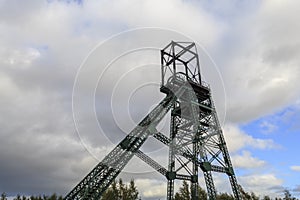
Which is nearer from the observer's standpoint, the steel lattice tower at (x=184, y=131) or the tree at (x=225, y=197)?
the steel lattice tower at (x=184, y=131)

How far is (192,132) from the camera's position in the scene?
144ft

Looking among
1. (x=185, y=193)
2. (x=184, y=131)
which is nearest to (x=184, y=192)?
(x=185, y=193)

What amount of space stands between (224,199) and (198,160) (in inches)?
1499

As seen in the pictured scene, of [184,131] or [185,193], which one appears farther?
[185,193]

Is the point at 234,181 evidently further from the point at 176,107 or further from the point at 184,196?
the point at 184,196

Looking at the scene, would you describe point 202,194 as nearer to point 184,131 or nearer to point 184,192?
point 184,192

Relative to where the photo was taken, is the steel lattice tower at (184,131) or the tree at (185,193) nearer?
the steel lattice tower at (184,131)

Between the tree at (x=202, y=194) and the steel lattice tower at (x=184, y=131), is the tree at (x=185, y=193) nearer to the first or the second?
the tree at (x=202, y=194)

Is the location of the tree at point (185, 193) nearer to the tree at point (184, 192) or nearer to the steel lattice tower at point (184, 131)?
the tree at point (184, 192)

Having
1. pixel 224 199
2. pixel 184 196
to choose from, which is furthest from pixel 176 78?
pixel 224 199

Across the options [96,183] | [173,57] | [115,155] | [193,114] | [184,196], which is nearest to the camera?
[96,183]

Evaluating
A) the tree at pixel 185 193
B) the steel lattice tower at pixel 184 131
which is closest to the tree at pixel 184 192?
the tree at pixel 185 193

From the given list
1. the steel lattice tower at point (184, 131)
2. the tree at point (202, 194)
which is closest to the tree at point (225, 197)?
the tree at point (202, 194)

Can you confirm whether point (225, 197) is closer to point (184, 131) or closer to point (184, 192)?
point (184, 192)
